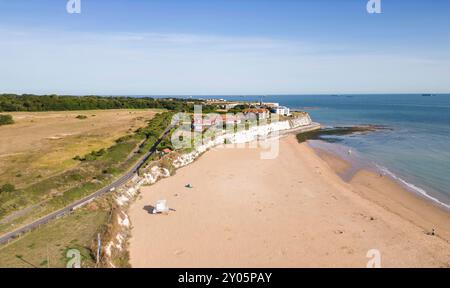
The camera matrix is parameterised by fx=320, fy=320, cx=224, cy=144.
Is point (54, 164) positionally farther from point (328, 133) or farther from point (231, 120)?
point (328, 133)

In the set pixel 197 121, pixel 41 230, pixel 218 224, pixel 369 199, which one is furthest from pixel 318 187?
pixel 197 121

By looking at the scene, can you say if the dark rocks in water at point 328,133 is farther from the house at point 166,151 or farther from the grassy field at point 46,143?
the grassy field at point 46,143

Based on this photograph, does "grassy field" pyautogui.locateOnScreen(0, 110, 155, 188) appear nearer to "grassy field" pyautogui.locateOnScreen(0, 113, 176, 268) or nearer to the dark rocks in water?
"grassy field" pyautogui.locateOnScreen(0, 113, 176, 268)

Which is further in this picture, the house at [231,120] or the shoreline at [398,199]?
the house at [231,120]

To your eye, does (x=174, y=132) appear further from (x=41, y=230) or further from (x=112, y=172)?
(x=41, y=230)

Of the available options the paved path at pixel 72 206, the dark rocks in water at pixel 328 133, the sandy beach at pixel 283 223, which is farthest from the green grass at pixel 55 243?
the dark rocks in water at pixel 328 133

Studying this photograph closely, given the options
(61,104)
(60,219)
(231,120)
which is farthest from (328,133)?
(61,104)
